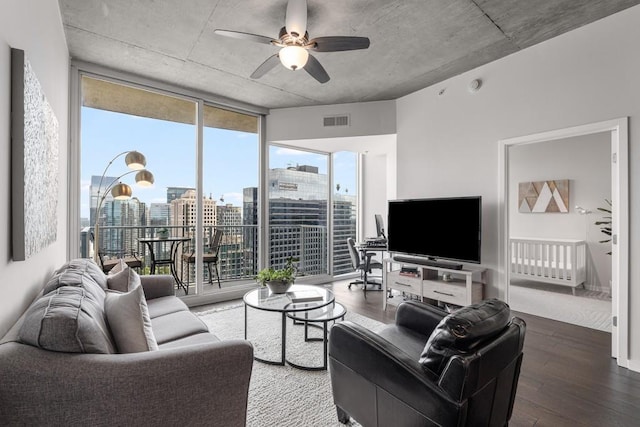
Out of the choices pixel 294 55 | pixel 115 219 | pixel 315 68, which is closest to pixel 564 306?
pixel 315 68

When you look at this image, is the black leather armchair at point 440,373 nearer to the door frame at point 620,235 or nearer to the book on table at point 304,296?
the book on table at point 304,296

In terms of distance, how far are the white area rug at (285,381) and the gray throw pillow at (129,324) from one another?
86 cm

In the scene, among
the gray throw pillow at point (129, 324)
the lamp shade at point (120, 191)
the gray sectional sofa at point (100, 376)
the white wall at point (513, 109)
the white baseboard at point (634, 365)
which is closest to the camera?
the gray sectional sofa at point (100, 376)

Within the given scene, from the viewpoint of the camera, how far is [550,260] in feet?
16.6

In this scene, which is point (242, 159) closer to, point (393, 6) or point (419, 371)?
point (393, 6)

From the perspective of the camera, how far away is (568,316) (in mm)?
3730

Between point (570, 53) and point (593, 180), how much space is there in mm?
3142

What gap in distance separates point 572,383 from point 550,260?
3.39m

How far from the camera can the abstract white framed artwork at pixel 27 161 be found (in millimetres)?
1324

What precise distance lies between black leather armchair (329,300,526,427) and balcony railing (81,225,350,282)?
3.42 metres

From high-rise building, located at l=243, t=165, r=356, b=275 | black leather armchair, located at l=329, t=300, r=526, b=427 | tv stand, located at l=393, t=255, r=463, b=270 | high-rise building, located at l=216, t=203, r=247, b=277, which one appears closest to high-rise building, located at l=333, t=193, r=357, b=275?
high-rise building, located at l=243, t=165, r=356, b=275

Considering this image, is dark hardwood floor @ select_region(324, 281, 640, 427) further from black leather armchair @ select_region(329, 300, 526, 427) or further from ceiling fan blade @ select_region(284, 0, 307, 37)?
ceiling fan blade @ select_region(284, 0, 307, 37)

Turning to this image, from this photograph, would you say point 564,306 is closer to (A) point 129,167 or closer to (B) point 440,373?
(B) point 440,373

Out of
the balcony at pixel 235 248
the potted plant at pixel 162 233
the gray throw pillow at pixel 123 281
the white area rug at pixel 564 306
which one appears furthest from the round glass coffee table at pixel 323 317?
the white area rug at pixel 564 306
